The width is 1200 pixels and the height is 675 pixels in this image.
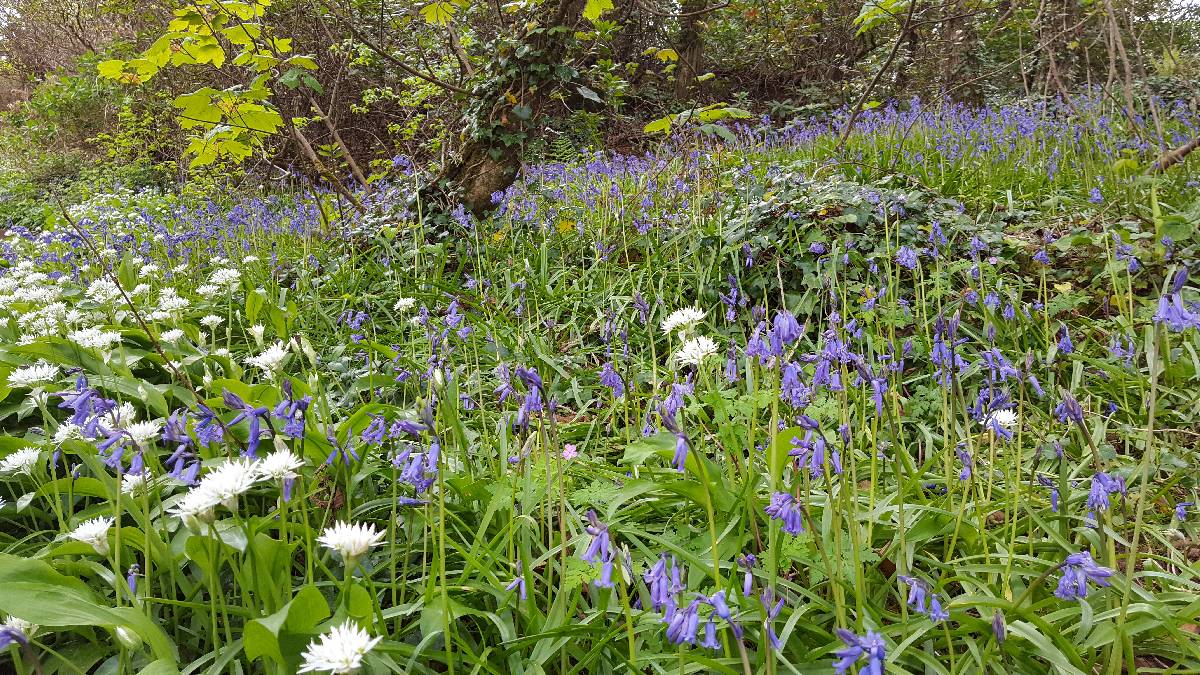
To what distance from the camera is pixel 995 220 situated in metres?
3.77

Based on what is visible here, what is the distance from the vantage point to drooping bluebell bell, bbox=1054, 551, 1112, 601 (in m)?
1.09

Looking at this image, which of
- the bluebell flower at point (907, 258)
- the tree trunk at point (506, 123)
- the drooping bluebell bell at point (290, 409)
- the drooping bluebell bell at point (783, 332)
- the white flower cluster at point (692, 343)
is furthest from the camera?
the tree trunk at point (506, 123)

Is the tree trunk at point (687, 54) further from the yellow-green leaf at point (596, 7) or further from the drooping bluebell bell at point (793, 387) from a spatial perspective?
the drooping bluebell bell at point (793, 387)

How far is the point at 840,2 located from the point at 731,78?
235 cm

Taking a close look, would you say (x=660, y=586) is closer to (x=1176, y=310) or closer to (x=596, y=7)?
(x=1176, y=310)

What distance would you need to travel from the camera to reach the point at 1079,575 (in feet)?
3.77

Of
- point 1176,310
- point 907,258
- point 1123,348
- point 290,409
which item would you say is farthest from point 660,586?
point 1123,348

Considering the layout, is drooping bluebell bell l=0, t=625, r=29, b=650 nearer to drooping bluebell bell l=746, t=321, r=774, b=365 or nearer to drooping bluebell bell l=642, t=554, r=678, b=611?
drooping bluebell bell l=642, t=554, r=678, b=611

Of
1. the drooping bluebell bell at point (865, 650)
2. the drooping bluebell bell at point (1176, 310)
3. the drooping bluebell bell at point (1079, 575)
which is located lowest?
the drooping bluebell bell at point (1079, 575)

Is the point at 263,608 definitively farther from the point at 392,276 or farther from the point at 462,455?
the point at 392,276

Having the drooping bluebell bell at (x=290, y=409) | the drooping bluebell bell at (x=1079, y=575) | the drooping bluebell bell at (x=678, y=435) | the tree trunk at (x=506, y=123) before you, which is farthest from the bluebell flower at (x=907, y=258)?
the tree trunk at (x=506, y=123)

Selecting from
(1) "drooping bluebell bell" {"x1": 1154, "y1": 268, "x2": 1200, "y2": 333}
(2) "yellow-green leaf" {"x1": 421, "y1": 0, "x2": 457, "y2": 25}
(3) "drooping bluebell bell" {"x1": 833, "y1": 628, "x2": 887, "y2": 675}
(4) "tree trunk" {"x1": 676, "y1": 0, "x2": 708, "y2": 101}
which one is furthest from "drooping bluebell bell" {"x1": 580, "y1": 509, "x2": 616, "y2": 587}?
(4) "tree trunk" {"x1": 676, "y1": 0, "x2": 708, "y2": 101}

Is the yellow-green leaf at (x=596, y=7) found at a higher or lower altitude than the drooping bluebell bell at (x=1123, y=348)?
higher

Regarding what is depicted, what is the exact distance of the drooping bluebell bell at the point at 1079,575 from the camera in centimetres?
109
